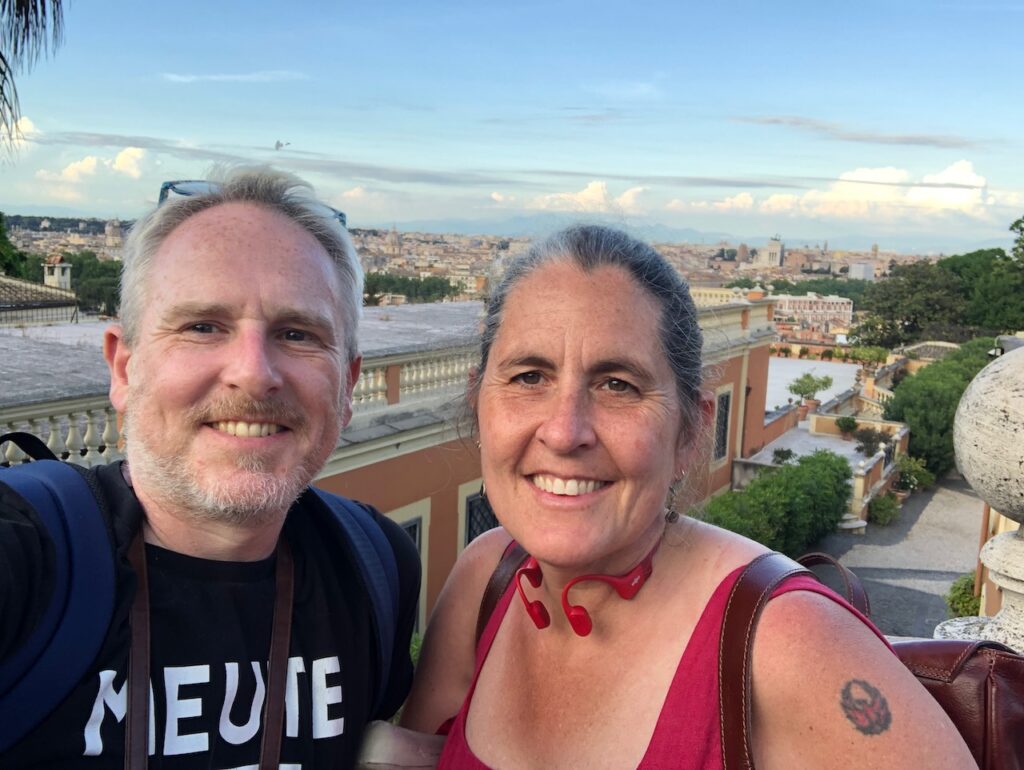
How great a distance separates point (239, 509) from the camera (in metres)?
1.88

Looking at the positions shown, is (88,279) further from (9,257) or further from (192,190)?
(192,190)

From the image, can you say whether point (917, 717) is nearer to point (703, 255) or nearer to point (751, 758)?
point (751, 758)

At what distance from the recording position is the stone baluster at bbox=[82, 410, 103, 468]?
20.1 feet

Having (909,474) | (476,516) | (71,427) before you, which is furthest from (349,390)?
(909,474)

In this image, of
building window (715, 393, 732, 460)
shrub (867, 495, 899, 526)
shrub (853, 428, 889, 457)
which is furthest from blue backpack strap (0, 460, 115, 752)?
shrub (853, 428, 889, 457)

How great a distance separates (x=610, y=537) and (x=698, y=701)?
32cm

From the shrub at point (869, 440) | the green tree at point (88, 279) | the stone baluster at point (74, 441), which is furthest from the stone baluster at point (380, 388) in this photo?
the shrub at point (869, 440)

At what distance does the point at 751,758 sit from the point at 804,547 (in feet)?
61.9

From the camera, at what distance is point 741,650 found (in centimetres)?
154

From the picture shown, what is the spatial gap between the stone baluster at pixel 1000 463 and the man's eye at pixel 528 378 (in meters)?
1.97

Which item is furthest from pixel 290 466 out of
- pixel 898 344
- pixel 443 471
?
pixel 898 344

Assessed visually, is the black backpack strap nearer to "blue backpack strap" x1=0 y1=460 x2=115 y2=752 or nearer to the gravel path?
"blue backpack strap" x1=0 y1=460 x2=115 y2=752

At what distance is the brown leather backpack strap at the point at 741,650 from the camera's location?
4.91 ft

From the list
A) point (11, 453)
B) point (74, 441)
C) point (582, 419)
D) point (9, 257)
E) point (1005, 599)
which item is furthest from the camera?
point (9, 257)
